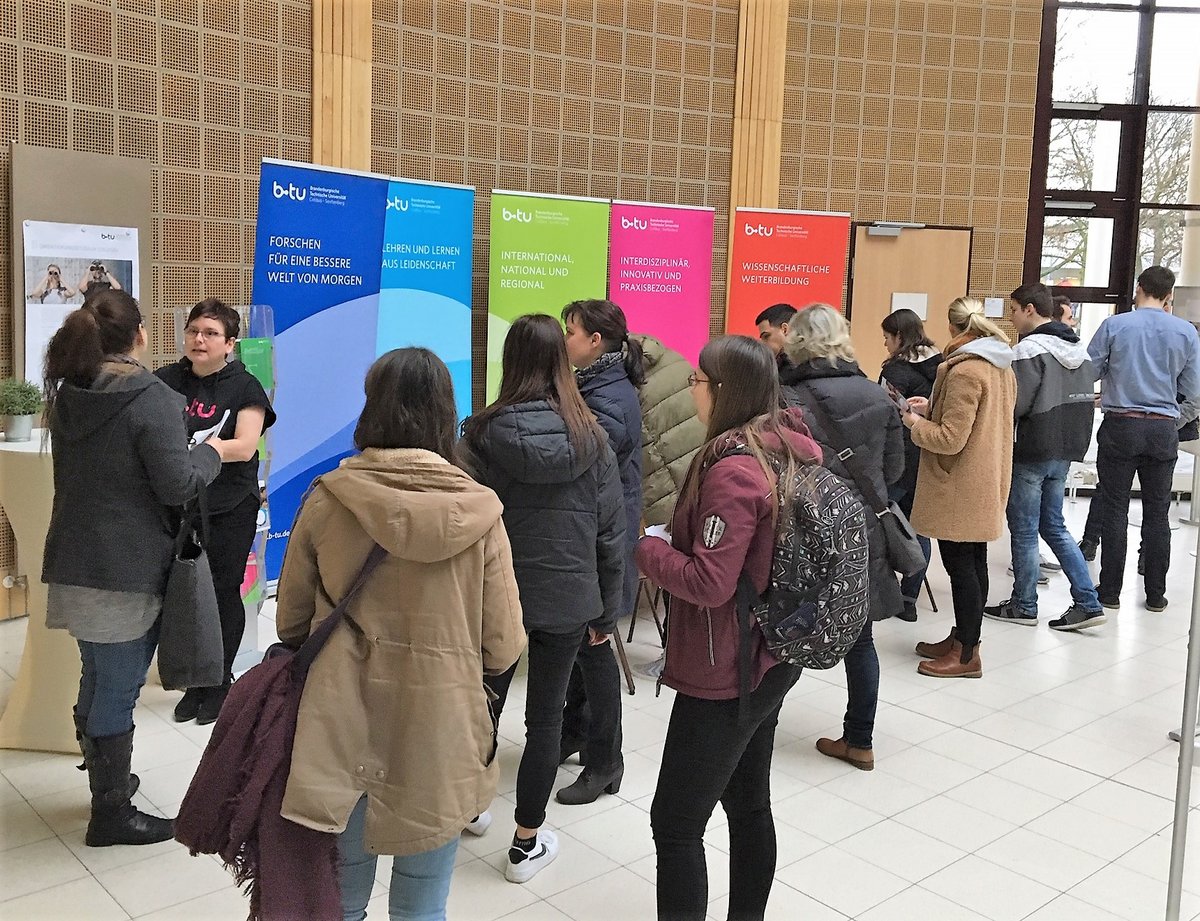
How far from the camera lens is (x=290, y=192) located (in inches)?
191

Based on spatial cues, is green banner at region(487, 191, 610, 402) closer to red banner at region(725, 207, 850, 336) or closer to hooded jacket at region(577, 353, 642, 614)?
red banner at region(725, 207, 850, 336)

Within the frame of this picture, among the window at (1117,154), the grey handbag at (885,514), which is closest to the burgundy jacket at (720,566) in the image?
the grey handbag at (885,514)

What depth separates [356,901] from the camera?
1931 mm

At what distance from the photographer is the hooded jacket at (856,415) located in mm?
3109

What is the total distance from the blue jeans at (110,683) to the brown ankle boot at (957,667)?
10.1 ft

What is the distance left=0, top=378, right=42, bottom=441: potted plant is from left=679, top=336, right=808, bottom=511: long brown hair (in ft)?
8.91

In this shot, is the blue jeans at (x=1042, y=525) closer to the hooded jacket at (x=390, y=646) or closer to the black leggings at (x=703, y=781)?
the black leggings at (x=703, y=781)

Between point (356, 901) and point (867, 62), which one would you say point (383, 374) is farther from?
point (867, 62)

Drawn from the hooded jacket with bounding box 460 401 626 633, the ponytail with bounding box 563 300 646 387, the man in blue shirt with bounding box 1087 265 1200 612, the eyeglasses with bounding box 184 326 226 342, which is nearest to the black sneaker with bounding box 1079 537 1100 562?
the man in blue shirt with bounding box 1087 265 1200 612

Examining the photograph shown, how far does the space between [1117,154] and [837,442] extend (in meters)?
7.01

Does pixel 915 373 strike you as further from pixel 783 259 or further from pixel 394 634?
pixel 394 634

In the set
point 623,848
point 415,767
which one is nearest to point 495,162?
point 623,848

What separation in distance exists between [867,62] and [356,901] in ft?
22.7

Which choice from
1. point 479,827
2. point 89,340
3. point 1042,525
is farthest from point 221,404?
point 1042,525
